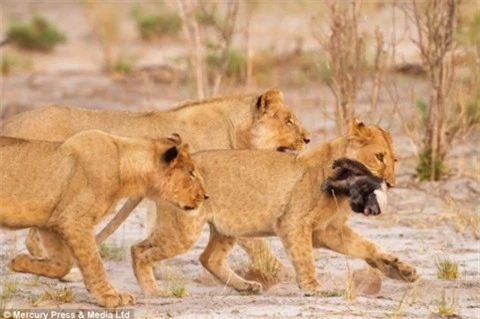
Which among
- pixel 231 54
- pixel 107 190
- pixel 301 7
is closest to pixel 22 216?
pixel 107 190

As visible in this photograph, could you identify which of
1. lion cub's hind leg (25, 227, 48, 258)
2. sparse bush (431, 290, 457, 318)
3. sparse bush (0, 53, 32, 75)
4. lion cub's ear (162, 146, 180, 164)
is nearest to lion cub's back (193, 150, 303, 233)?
lion cub's ear (162, 146, 180, 164)

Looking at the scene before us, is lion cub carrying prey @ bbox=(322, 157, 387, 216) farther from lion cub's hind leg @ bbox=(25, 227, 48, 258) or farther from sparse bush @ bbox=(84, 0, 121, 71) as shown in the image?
sparse bush @ bbox=(84, 0, 121, 71)

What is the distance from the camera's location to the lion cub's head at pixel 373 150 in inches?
353

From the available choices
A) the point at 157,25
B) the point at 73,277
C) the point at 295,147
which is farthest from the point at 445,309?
the point at 157,25

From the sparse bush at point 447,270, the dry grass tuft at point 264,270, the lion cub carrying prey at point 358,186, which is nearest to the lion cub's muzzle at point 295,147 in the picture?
the dry grass tuft at point 264,270

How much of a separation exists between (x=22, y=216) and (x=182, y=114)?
2211 mm

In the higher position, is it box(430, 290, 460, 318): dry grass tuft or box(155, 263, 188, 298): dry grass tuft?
box(430, 290, 460, 318): dry grass tuft

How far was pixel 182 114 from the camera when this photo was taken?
34.0 ft

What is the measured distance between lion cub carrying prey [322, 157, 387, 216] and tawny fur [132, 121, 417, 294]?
1.9 inches

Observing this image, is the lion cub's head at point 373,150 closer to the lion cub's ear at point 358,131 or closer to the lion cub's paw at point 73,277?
the lion cub's ear at point 358,131

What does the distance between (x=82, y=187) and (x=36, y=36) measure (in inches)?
466

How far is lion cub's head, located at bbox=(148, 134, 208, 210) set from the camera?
8.68 m

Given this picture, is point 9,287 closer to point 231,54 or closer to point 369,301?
point 369,301

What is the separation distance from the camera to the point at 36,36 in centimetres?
2002
